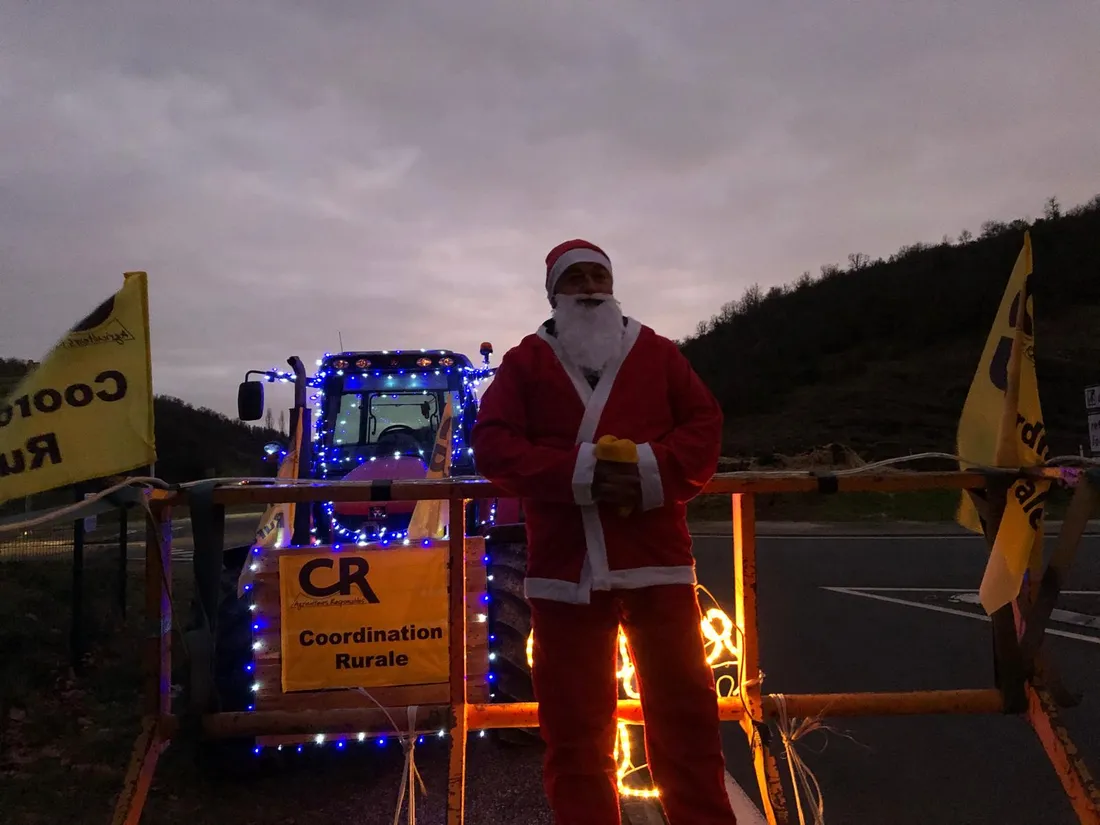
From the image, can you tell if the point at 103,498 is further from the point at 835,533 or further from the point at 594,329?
the point at 835,533

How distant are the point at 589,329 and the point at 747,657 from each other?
1.34 metres

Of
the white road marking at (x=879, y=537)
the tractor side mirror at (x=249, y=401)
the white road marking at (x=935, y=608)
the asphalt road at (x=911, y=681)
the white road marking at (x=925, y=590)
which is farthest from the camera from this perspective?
the white road marking at (x=879, y=537)

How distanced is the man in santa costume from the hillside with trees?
91.3 ft

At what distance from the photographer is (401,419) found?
648cm

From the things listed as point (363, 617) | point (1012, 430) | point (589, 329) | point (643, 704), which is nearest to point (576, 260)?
point (589, 329)

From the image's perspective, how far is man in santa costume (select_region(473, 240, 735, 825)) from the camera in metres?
2.29

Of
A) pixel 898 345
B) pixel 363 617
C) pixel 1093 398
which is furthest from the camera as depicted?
pixel 898 345

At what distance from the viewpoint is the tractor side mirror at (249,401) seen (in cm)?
575

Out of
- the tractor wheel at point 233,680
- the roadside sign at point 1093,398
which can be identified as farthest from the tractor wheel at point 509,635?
the roadside sign at point 1093,398

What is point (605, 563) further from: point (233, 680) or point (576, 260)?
point (233, 680)

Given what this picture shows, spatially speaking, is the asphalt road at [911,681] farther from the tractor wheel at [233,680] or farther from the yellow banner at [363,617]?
the tractor wheel at [233,680]

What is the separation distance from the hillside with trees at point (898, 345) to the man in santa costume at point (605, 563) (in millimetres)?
27841

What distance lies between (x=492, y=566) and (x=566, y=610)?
2.43 meters

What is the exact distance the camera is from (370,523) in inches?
222
